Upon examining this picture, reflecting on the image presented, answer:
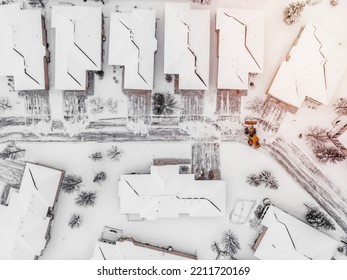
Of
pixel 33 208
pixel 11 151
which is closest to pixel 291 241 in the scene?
pixel 33 208

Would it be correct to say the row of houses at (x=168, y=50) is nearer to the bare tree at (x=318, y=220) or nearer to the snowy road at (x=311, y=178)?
the snowy road at (x=311, y=178)

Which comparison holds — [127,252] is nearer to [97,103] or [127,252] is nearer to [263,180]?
[97,103]

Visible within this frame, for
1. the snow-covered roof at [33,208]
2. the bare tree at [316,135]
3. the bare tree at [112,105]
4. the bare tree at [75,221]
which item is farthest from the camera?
the bare tree at [316,135]

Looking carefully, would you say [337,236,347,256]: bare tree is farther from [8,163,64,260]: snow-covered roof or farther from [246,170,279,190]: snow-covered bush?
[8,163,64,260]: snow-covered roof

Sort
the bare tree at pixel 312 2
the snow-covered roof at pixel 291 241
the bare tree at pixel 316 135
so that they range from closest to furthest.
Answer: the snow-covered roof at pixel 291 241 → the bare tree at pixel 312 2 → the bare tree at pixel 316 135

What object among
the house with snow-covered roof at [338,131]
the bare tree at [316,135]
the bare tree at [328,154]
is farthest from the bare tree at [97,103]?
the house with snow-covered roof at [338,131]

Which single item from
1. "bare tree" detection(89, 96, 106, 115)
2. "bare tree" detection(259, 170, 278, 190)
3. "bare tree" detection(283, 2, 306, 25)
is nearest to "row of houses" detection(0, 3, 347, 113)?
"bare tree" detection(283, 2, 306, 25)

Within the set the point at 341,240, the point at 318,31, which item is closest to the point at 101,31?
the point at 318,31
